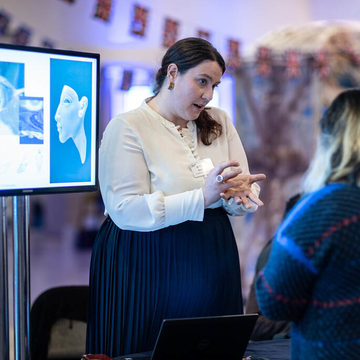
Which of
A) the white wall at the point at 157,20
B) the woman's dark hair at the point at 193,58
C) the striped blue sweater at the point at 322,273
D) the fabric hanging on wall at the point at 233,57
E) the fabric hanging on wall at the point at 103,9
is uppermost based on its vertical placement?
the white wall at the point at 157,20

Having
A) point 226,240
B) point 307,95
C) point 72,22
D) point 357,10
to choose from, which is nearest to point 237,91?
point 307,95

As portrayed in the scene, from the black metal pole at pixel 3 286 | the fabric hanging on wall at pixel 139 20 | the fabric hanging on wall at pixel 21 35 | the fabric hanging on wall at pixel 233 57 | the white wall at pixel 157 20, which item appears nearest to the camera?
the black metal pole at pixel 3 286

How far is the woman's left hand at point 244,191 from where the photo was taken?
1.89m

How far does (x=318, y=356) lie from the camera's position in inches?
49.4

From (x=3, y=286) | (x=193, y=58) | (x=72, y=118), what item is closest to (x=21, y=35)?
(x=72, y=118)

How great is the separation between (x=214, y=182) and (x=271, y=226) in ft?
10.6

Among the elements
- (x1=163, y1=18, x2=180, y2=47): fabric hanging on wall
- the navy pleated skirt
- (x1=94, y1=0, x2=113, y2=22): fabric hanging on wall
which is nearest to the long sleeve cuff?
the navy pleated skirt

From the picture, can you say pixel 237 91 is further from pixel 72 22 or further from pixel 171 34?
pixel 72 22

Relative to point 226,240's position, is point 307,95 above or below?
above

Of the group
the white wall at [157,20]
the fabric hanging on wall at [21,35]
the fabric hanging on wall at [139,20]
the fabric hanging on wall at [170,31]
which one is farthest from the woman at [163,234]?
the white wall at [157,20]

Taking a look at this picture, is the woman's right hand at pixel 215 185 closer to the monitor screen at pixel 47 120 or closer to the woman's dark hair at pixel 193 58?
the woman's dark hair at pixel 193 58

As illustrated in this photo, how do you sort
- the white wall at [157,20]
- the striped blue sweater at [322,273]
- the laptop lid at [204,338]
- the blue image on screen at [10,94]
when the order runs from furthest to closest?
the white wall at [157,20] → the blue image on screen at [10,94] → the laptop lid at [204,338] → the striped blue sweater at [322,273]

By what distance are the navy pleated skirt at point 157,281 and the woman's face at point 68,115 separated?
378 millimetres

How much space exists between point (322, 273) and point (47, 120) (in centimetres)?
110
